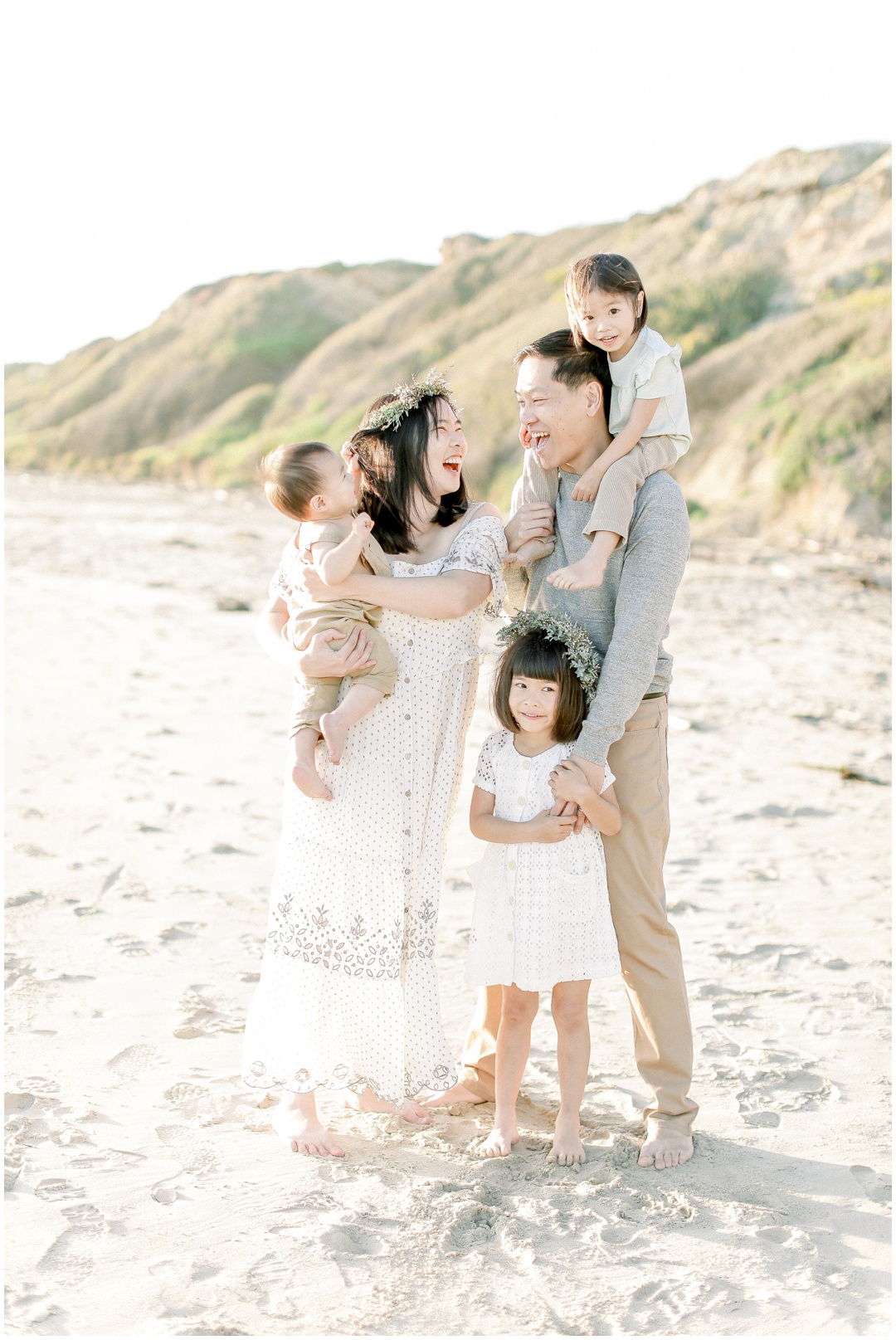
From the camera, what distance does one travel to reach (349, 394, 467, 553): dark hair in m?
3.13

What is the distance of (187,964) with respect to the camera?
14.4ft

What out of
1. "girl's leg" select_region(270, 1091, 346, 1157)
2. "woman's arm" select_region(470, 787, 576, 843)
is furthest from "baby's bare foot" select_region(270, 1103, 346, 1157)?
"woman's arm" select_region(470, 787, 576, 843)

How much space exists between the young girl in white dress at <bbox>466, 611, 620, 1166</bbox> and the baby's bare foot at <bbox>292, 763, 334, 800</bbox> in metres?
0.39

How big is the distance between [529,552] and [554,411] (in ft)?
1.20

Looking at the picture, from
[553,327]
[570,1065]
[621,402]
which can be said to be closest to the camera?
[621,402]

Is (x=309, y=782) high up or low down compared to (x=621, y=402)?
down

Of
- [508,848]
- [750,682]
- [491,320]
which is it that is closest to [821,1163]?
[508,848]

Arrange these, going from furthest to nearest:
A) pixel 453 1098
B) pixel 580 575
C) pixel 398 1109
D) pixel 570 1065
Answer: pixel 453 1098 < pixel 398 1109 < pixel 570 1065 < pixel 580 575

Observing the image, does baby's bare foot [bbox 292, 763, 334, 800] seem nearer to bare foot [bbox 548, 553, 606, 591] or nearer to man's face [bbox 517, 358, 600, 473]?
bare foot [bbox 548, 553, 606, 591]

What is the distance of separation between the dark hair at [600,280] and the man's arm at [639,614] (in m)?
0.46

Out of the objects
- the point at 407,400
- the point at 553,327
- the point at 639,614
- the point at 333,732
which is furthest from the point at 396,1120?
the point at 553,327

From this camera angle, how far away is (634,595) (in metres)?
3.04

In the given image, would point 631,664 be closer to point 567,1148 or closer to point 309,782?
point 309,782

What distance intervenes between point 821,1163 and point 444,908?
6.71 ft
